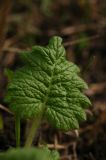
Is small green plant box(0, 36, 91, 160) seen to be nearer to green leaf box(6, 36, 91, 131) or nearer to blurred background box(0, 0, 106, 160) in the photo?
green leaf box(6, 36, 91, 131)

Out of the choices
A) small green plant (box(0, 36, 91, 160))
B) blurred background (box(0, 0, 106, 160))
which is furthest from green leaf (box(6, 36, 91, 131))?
blurred background (box(0, 0, 106, 160))

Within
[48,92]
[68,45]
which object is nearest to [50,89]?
[48,92]

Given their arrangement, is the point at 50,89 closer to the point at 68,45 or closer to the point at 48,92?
the point at 48,92

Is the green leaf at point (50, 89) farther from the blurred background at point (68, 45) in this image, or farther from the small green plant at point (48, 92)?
the blurred background at point (68, 45)

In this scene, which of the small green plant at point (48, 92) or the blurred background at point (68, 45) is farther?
the blurred background at point (68, 45)

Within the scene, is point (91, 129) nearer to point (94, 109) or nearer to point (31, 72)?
point (94, 109)

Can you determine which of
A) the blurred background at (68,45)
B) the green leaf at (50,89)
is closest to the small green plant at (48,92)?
the green leaf at (50,89)
